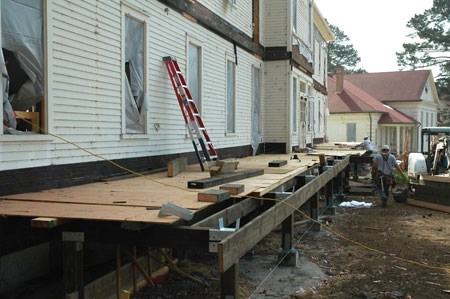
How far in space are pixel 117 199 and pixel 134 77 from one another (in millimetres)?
3902

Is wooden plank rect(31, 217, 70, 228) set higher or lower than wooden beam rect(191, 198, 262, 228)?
higher

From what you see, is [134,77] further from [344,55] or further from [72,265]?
[344,55]

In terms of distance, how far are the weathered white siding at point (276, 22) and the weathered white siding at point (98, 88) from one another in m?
6.38

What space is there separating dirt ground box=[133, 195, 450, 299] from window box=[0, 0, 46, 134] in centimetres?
275

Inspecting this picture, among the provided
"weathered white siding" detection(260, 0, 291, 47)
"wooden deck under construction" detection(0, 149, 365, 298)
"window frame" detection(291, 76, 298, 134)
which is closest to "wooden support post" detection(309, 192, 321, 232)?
"wooden deck under construction" detection(0, 149, 365, 298)

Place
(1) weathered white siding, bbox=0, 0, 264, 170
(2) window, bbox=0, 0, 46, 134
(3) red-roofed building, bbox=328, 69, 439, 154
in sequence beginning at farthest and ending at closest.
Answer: (3) red-roofed building, bbox=328, 69, 439, 154
(1) weathered white siding, bbox=0, 0, 264, 170
(2) window, bbox=0, 0, 46, 134

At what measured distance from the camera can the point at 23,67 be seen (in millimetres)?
6527

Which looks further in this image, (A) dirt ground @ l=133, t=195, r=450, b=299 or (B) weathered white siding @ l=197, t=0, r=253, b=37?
(B) weathered white siding @ l=197, t=0, r=253, b=37

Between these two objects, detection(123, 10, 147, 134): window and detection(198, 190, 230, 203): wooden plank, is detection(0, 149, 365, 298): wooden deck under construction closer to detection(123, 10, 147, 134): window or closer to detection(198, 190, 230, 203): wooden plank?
detection(198, 190, 230, 203): wooden plank

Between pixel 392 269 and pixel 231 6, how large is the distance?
9.25 m

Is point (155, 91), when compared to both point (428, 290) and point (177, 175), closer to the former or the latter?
point (177, 175)

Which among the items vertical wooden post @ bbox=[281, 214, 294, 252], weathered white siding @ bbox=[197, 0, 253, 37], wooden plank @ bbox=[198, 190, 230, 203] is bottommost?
vertical wooden post @ bbox=[281, 214, 294, 252]

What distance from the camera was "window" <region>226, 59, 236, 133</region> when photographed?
14922 mm

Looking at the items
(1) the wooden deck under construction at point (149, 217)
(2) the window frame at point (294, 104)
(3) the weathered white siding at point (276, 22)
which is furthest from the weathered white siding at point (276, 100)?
(1) the wooden deck under construction at point (149, 217)
